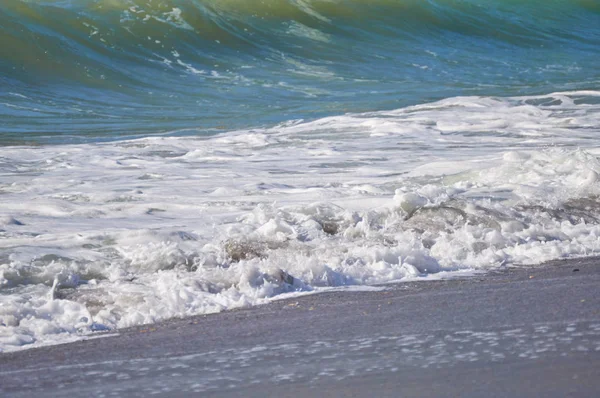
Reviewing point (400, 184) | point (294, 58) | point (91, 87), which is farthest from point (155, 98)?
point (400, 184)

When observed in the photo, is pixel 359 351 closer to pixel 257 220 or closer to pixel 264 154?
pixel 257 220

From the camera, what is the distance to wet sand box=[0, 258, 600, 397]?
293 centimetres

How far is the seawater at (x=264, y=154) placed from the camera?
4.93 m

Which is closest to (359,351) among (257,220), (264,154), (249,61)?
(257,220)

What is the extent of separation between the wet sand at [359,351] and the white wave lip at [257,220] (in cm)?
34

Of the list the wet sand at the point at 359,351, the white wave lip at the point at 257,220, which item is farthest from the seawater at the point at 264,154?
the wet sand at the point at 359,351

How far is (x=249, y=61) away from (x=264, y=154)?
34.9 ft

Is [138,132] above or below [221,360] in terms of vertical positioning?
below

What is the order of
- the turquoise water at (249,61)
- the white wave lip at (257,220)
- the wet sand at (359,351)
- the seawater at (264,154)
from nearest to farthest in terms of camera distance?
the wet sand at (359,351) → the white wave lip at (257,220) → the seawater at (264,154) → the turquoise water at (249,61)

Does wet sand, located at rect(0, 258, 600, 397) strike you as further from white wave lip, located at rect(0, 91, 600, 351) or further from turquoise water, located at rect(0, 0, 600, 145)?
turquoise water, located at rect(0, 0, 600, 145)

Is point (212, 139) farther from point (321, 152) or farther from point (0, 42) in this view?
point (0, 42)

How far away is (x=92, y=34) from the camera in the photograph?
19.8 meters

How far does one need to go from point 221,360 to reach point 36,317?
118 cm

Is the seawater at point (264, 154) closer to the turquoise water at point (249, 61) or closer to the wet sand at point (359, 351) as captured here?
the turquoise water at point (249, 61)
